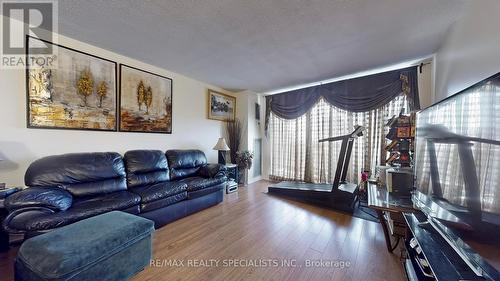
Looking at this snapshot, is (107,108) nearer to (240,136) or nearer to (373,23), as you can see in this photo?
(240,136)

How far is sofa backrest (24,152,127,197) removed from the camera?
198cm

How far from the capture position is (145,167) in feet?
9.15

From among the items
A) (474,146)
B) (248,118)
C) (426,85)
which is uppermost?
(426,85)

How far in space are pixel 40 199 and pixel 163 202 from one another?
1138 mm

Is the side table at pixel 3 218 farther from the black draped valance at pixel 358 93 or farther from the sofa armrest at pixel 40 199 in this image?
the black draped valance at pixel 358 93

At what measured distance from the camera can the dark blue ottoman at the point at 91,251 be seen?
3.63 ft

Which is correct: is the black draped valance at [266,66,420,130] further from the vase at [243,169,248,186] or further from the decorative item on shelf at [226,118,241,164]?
the vase at [243,169,248,186]

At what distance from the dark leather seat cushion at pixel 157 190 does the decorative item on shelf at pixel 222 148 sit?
1.49 meters

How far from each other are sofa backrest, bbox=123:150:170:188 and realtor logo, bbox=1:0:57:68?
1564 mm

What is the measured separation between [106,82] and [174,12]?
171cm

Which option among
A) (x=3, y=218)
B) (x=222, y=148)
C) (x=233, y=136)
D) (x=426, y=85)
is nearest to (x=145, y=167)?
(x=3, y=218)

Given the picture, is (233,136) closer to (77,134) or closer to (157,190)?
(157,190)

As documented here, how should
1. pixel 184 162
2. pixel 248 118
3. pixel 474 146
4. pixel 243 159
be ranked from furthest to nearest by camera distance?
pixel 248 118 → pixel 243 159 → pixel 184 162 → pixel 474 146

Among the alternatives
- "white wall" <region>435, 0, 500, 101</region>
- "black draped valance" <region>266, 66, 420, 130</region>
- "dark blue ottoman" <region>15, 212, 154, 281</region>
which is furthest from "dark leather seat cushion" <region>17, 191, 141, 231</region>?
"black draped valance" <region>266, 66, 420, 130</region>
